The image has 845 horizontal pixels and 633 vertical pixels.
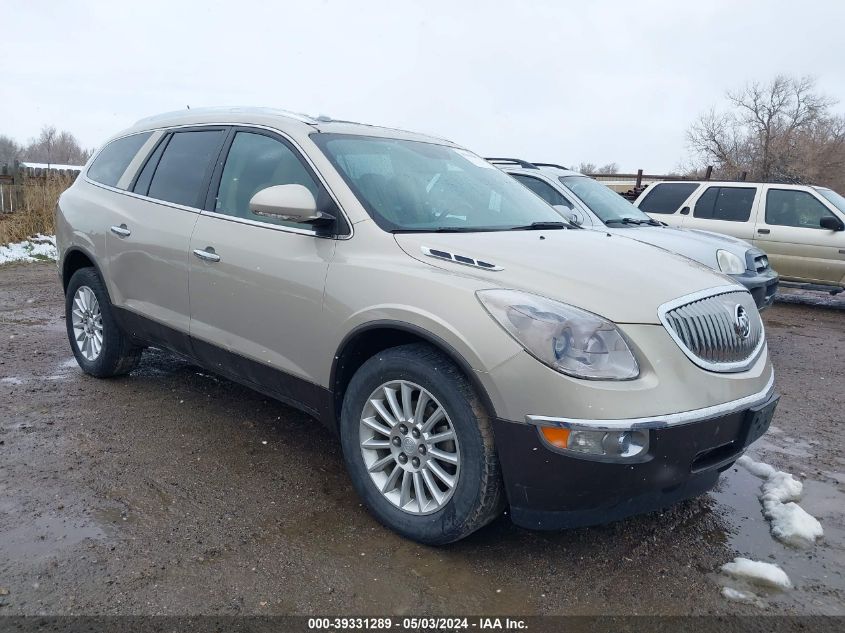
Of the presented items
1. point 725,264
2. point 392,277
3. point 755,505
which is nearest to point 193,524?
point 392,277

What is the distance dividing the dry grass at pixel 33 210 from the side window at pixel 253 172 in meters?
11.1

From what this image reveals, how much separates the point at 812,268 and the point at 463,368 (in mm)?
8876

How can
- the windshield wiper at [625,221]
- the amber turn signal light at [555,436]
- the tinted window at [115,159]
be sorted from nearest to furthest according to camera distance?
the amber turn signal light at [555,436], the tinted window at [115,159], the windshield wiper at [625,221]

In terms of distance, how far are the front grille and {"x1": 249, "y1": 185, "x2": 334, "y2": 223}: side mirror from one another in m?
1.58

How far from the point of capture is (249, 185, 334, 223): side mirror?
3094 millimetres

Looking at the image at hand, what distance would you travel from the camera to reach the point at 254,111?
13.1 ft

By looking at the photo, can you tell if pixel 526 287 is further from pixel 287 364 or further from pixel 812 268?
pixel 812 268

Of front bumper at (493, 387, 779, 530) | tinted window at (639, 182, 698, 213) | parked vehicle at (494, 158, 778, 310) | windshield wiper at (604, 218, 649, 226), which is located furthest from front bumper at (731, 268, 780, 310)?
front bumper at (493, 387, 779, 530)

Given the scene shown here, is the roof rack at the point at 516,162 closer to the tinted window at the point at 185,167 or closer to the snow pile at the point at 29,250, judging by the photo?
the tinted window at the point at 185,167

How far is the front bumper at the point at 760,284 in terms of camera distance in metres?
6.51

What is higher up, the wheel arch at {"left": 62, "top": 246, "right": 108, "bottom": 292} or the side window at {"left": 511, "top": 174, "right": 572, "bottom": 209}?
the side window at {"left": 511, "top": 174, "right": 572, "bottom": 209}

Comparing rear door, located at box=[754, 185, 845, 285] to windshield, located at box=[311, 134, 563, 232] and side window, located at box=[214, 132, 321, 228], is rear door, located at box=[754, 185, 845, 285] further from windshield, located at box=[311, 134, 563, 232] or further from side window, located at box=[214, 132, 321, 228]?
side window, located at box=[214, 132, 321, 228]

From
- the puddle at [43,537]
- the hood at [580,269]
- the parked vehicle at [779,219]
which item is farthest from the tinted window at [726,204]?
the puddle at [43,537]

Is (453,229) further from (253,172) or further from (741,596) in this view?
(741,596)
